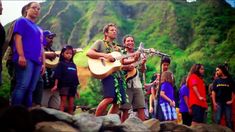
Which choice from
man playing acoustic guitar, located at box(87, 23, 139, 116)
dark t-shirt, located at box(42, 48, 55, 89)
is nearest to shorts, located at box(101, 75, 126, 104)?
man playing acoustic guitar, located at box(87, 23, 139, 116)

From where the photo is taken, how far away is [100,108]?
5.72m

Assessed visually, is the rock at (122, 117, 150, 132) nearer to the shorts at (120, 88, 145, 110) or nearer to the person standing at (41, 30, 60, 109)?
the shorts at (120, 88, 145, 110)

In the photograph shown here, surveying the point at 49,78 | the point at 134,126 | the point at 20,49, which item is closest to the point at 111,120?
the point at 134,126

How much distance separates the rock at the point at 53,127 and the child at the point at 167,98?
3.19 meters

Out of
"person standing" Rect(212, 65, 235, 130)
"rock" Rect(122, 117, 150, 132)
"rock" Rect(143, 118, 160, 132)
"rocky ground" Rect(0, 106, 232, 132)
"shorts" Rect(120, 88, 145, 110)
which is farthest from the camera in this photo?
"person standing" Rect(212, 65, 235, 130)

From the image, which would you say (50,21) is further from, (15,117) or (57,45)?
(15,117)

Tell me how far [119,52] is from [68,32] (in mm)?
44911

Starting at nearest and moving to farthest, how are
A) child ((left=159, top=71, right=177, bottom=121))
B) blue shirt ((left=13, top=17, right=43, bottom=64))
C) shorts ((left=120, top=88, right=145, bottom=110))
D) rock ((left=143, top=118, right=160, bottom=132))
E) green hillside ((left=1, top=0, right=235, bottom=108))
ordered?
blue shirt ((left=13, top=17, right=43, bottom=64)), rock ((left=143, top=118, right=160, bottom=132)), shorts ((left=120, top=88, right=145, bottom=110)), child ((left=159, top=71, right=177, bottom=121)), green hillside ((left=1, top=0, right=235, bottom=108))

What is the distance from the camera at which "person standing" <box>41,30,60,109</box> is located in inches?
256

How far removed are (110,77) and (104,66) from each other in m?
0.21

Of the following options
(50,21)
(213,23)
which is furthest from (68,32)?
(213,23)

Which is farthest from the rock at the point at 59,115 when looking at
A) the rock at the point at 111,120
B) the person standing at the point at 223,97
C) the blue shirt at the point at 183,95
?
the person standing at the point at 223,97

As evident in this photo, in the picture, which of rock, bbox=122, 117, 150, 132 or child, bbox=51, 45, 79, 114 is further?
child, bbox=51, 45, 79, 114

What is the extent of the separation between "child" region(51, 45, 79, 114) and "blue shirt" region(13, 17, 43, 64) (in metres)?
1.39
